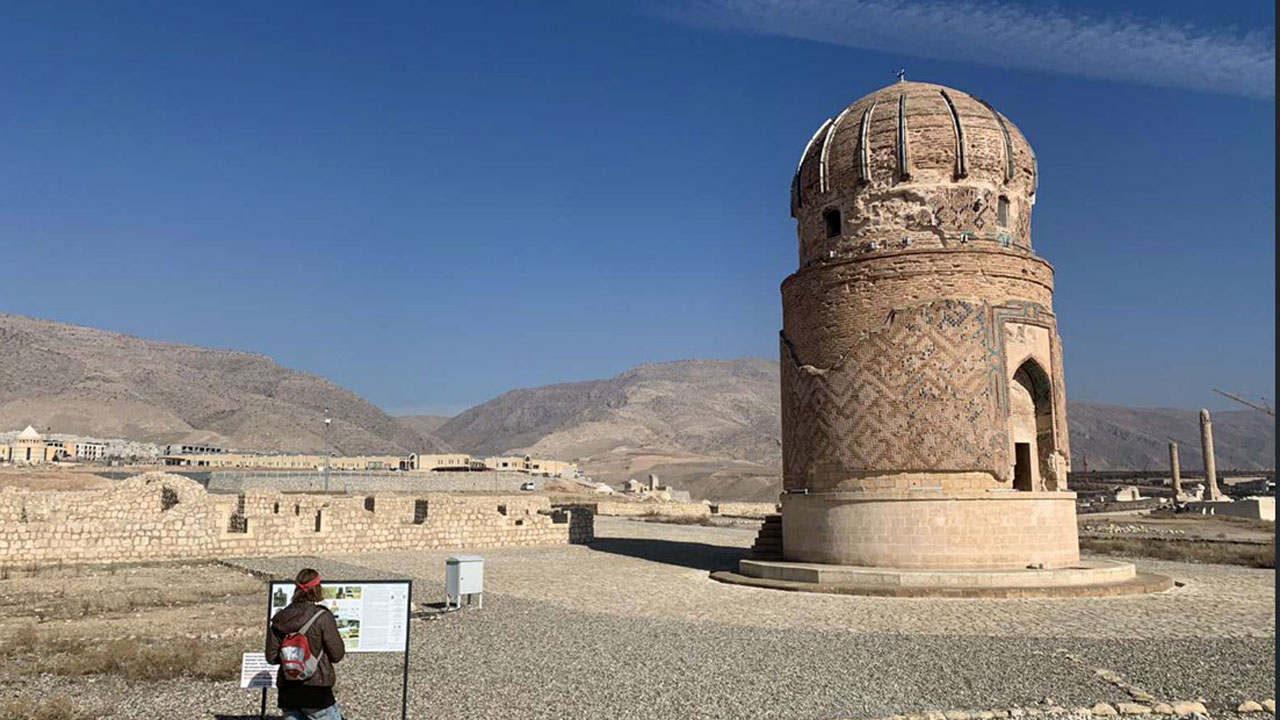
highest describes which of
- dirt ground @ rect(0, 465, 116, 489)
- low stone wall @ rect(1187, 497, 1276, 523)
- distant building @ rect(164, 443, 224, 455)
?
distant building @ rect(164, 443, 224, 455)

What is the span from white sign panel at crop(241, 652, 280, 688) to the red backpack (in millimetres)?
754

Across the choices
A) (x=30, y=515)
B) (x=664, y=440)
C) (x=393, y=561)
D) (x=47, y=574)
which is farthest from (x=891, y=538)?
(x=664, y=440)

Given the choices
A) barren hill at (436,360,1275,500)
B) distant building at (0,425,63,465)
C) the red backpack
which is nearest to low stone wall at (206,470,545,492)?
distant building at (0,425,63,465)

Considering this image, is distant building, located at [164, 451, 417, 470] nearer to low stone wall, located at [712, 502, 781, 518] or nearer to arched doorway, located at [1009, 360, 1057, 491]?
low stone wall, located at [712, 502, 781, 518]

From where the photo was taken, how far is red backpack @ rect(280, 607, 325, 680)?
470 centimetres

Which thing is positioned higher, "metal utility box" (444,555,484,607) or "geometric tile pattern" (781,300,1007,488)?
"geometric tile pattern" (781,300,1007,488)

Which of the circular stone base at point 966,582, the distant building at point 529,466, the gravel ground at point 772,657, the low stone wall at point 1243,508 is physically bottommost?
the gravel ground at point 772,657

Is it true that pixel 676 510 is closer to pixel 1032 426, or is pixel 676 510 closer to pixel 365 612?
pixel 1032 426

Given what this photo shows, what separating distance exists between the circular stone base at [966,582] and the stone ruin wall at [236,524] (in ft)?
31.6

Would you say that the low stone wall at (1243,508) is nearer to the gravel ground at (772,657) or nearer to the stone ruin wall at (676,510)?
the stone ruin wall at (676,510)

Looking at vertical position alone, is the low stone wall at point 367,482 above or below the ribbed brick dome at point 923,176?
below

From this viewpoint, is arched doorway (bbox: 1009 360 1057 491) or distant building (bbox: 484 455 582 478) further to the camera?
distant building (bbox: 484 455 582 478)

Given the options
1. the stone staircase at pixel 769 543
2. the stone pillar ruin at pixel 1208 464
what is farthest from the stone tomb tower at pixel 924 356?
the stone pillar ruin at pixel 1208 464

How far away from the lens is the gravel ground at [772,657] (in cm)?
650
